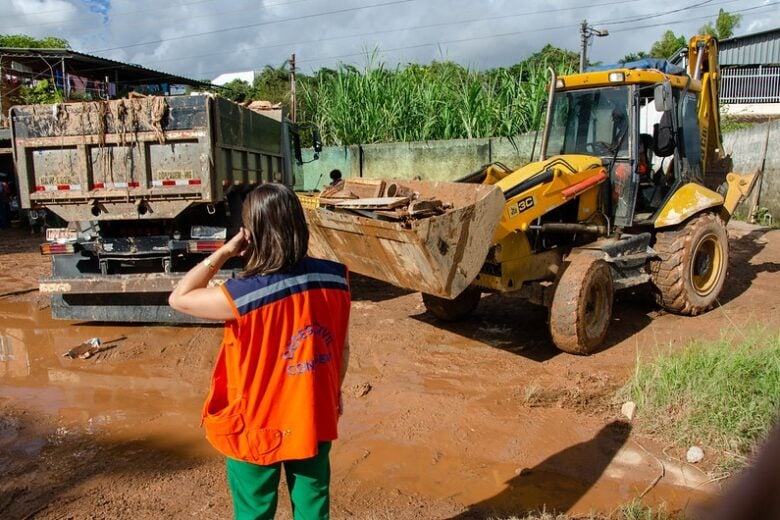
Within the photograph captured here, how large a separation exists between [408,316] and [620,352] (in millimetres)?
2417

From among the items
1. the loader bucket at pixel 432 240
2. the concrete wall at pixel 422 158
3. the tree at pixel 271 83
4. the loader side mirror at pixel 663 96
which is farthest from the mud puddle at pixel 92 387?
the tree at pixel 271 83

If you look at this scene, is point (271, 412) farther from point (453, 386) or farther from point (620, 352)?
point (620, 352)

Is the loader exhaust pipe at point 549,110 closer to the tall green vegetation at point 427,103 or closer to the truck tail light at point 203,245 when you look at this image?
the truck tail light at point 203,245

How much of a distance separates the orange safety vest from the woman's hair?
44mm

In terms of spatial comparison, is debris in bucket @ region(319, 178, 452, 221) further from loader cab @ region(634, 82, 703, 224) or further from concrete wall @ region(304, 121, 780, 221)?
concrete wall @ region(304, 121, 780, 221)

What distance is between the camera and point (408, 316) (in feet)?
23.6

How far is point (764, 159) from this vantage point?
551 inches

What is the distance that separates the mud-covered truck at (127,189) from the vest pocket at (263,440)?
4526 millimetres

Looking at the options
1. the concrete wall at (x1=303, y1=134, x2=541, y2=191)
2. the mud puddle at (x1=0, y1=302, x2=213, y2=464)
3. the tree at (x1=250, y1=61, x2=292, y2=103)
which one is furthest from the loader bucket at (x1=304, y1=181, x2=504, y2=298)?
the tree at (x1=250, y1=61, x2=292, y2=103)

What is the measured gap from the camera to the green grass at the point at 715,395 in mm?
3768

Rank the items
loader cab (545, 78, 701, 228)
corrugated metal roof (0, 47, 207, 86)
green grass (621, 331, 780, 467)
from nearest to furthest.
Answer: green grass (621, 331, 780, 467) → loader cab (545, 78, 701, 228) → corrugated metal roof (0, 47, 207, 86)

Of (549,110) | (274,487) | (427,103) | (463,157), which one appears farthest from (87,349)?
(427,103)

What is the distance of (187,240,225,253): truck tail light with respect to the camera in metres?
6.62

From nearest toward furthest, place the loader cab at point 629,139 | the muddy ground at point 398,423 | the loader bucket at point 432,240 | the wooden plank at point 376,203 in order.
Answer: the muddy ground at point 398,423, the loader bucket at point 432,240, the wooden plank at point 376,203, the loader cab at point 629,139
